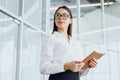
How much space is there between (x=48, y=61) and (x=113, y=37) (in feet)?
18.2

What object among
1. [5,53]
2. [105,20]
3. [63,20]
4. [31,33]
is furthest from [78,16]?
[63,20]

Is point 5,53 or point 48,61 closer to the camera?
point 48,61

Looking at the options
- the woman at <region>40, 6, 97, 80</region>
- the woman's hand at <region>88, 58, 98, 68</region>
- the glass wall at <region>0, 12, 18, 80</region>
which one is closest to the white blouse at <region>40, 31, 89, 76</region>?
the woman at <region>40, 6, 97, 80</region>

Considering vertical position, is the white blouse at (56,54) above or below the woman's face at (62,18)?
below

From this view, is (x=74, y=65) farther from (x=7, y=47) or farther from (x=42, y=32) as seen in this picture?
(x=42, y=32)

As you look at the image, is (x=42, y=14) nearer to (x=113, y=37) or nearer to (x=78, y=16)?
(x=78, y=16)

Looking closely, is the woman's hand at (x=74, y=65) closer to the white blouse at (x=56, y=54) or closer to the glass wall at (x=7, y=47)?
the white blouse at (x=56, y=54)

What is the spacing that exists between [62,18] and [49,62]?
11.9 inches

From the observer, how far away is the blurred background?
3.20 m

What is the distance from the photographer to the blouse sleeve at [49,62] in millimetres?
1831

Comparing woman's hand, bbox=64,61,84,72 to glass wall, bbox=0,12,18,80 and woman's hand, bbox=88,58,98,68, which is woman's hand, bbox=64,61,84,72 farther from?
glass wall, bbox=0,12,18,80

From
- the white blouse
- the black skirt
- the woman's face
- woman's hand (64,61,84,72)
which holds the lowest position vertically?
the black skirt

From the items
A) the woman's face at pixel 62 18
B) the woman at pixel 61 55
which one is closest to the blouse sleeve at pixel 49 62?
the woman at pixel 61 55

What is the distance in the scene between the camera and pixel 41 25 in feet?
16.4
